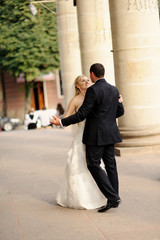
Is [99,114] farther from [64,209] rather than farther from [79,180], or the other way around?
[64,209]

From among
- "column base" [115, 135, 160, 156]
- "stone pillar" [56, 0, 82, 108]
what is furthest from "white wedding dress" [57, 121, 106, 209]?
"stone pillar" [56, 0, 82, 108]

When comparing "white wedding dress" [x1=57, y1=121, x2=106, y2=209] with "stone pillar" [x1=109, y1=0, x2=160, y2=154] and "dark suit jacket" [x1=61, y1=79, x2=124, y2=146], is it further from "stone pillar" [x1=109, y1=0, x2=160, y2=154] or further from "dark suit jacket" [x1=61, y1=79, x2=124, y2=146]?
"stone pillar" [x1=109, y1=0, x2=160, y2=154]

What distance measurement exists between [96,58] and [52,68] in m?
21.5

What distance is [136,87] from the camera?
10242mm

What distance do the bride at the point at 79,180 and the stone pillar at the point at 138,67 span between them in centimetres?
413

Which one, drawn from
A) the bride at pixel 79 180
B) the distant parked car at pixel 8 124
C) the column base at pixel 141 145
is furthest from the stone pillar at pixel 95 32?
the distant parked car at pixel 8 124

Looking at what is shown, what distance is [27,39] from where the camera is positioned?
110 ft

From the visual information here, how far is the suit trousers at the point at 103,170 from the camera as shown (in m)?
5.78

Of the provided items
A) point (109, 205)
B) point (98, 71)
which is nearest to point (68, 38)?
point (98, 71)

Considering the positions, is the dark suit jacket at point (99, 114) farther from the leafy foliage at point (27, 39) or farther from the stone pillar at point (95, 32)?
the leafy foliage at point (27, 39)

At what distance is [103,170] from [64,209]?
0.76 m

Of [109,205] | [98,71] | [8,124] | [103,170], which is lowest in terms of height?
Answer: [8,124]

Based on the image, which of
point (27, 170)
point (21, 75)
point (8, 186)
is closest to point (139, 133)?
point (27, 170)

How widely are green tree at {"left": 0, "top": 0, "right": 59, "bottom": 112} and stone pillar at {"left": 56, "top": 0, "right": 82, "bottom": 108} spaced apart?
1388 cm
